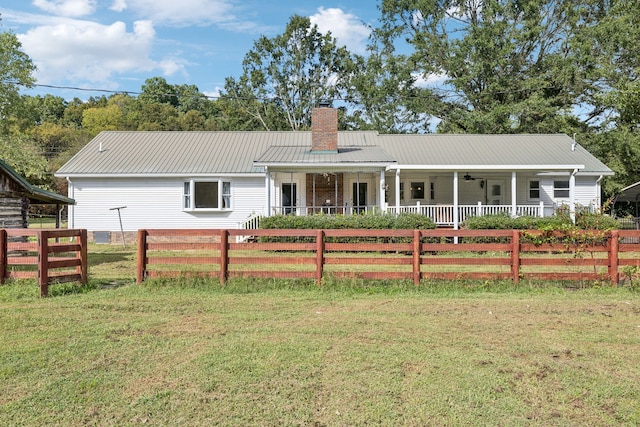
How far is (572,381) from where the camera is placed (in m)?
4.53

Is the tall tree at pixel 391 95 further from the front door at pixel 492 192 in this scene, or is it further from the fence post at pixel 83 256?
the fence post at pixel 83 256

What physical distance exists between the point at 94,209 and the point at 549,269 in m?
17.9

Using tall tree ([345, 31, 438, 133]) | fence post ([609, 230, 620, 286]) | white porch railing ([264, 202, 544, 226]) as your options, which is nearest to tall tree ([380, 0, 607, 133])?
tall tree ([345, 31, 438, 133])

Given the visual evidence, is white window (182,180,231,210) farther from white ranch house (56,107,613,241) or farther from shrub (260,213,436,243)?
shrub (260,213,436,243)

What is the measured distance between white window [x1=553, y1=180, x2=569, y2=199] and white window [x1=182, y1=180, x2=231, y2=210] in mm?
14844

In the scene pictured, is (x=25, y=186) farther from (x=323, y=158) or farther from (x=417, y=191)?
(x=417, y=191)

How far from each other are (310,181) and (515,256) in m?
13.9

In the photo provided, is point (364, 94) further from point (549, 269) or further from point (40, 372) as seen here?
point (40, 372)

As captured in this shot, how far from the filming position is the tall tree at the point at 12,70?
1111 inches

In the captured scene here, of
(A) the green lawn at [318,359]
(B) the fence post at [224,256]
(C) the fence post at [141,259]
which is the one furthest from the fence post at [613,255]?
(C) the fence post at [141,259]

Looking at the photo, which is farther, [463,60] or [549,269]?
[463,60]

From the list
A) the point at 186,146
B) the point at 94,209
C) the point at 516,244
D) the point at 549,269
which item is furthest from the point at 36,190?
the point at 549,269

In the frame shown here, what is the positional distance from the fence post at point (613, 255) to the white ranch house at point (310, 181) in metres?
9.94

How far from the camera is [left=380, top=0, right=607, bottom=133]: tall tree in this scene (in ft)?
108
